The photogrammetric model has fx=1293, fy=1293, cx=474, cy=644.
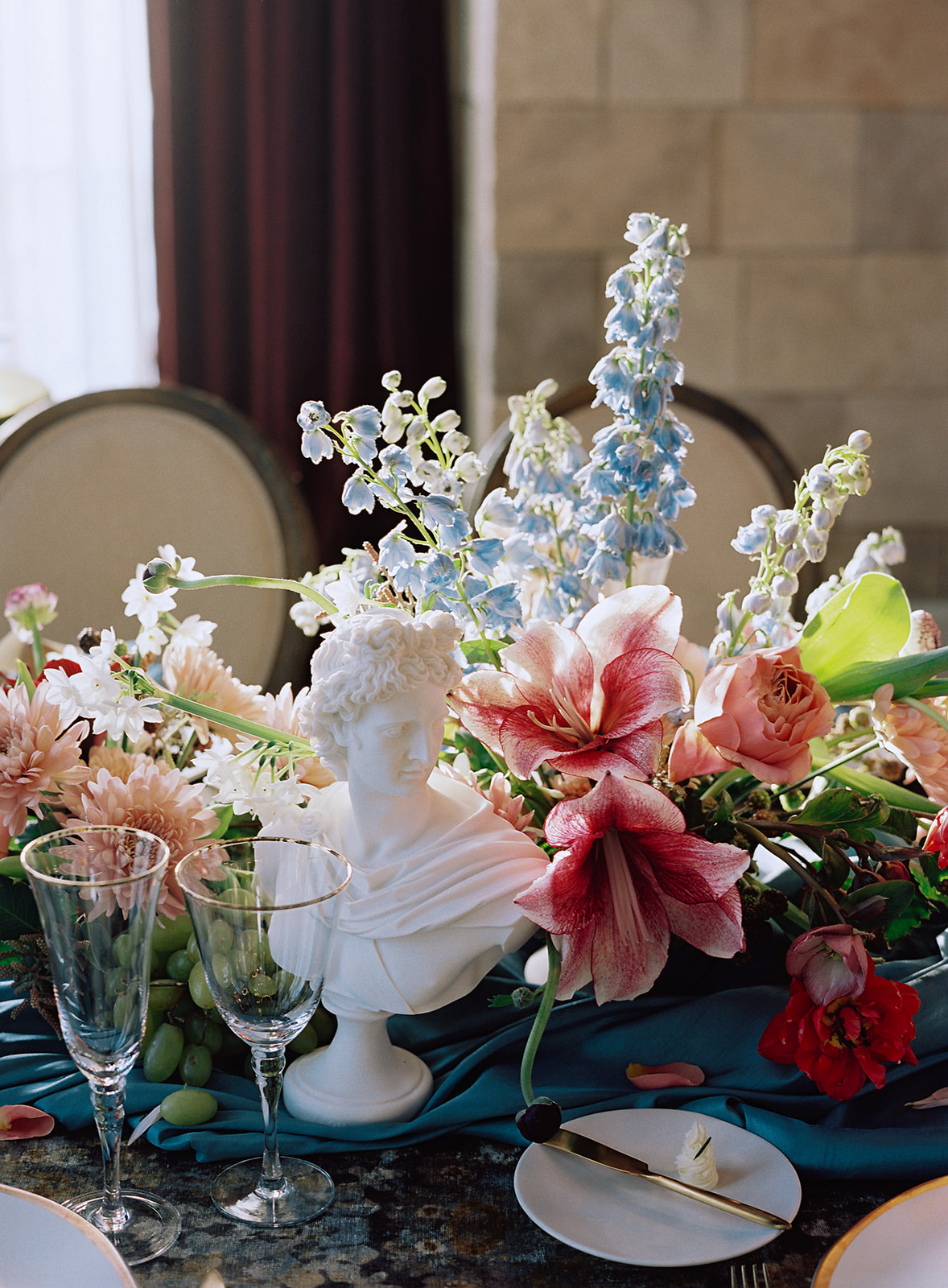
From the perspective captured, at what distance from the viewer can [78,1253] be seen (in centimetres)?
61

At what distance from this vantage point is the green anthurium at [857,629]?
2.65 ft

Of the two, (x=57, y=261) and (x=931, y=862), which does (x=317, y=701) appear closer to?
(x=931, y=862)

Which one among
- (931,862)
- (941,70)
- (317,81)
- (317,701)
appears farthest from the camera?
(317,81)

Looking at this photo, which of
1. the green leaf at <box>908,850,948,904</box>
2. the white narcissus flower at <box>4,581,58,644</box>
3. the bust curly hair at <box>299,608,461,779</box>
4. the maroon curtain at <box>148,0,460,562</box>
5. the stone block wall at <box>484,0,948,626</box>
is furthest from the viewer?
the maroon curtain at <box>148,0,460,562</box>

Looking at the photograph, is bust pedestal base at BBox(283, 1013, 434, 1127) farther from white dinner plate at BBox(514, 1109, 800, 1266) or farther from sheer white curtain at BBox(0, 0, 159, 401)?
sheer white curtain at BBox(0, 0, 159, 401)

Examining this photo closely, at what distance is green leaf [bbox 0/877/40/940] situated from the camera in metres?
0.81

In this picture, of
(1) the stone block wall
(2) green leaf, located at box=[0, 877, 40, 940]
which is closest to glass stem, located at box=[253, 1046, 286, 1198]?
(2) green leaf, located at box=[0, 877, 40, 940]

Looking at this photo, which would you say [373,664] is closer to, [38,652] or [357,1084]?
[357,1084]

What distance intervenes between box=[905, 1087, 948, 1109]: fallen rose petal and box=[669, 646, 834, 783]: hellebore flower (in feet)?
0.71

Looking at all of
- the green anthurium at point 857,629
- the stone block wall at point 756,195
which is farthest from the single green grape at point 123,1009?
the stone block wall at point 756,195

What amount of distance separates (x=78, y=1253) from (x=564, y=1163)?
254 millimetres

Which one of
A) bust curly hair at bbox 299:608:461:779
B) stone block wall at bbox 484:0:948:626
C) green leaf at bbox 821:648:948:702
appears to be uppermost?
stone block wall at bbox 484:0:948:626

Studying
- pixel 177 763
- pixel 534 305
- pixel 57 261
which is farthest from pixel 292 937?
pixel 57 261

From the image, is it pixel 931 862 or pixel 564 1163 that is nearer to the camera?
pixel 564 1163
